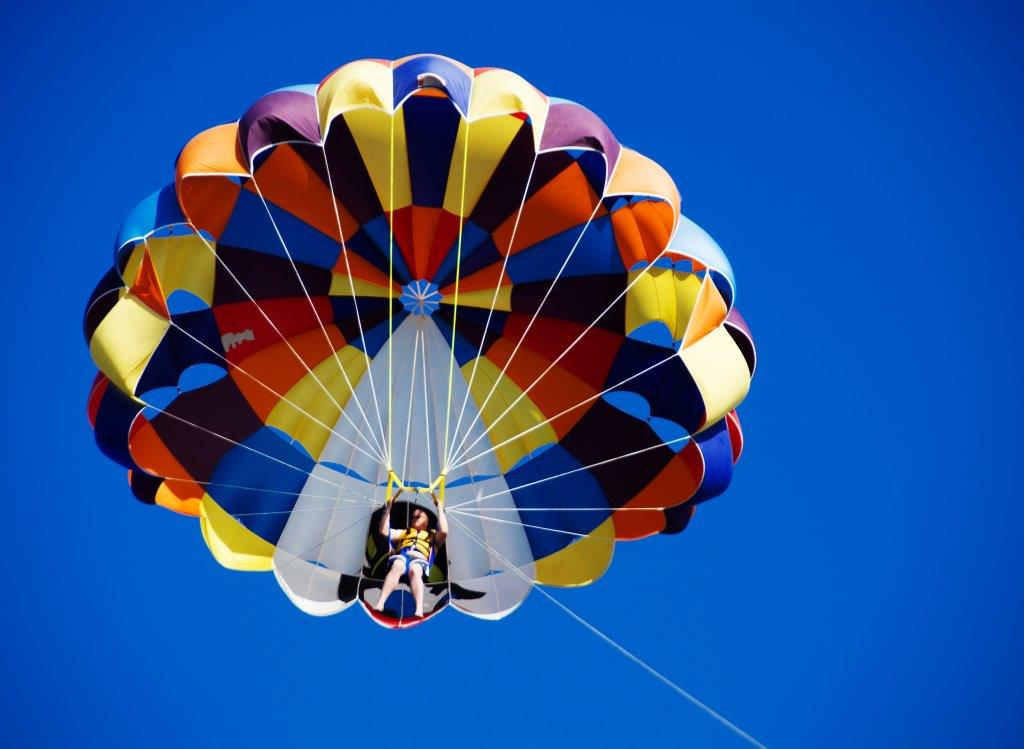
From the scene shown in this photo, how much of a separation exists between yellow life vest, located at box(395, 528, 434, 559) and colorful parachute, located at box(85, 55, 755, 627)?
33 centimetres

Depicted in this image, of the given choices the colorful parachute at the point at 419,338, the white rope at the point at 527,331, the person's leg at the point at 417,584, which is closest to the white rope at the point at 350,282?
the colorful parachute at the point at 419,338

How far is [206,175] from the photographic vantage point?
9.26 metres

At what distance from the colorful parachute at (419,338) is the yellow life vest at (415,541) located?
33 cm

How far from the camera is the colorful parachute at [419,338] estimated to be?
959cm

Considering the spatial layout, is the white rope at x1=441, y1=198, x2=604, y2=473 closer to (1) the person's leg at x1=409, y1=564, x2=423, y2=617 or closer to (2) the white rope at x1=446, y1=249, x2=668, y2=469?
(2) the white rope at x1=446, y1=249, x2=668, y2=469

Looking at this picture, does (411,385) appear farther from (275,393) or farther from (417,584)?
(417,584)

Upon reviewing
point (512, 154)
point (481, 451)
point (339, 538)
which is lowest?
point (339, 538)

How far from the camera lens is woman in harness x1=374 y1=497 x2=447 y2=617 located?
998 centimetres

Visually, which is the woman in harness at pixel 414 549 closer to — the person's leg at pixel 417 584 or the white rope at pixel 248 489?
the person's leg at pixel 417 584

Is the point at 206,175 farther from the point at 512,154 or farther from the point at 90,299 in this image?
the point at 512,154

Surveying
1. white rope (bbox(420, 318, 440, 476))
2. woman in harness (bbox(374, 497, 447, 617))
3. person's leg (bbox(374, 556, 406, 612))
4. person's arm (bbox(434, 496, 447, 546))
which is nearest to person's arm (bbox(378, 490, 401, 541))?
woman in harness (bbox(374, 497, 447, 617))

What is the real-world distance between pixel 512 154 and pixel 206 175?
2121 millimetres

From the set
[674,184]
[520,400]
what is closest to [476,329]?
[520,400]

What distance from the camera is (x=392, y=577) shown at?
32.9 feet
